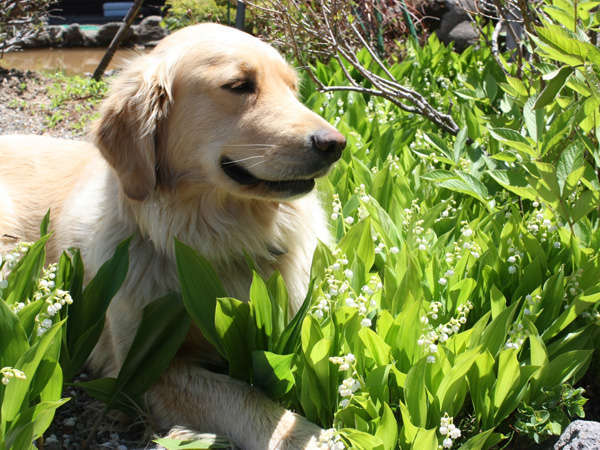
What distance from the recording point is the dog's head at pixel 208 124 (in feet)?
8.44

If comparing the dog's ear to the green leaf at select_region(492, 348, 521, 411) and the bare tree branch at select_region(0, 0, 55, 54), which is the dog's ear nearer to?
the green leaf at select_region(492, 348, 521, 411)

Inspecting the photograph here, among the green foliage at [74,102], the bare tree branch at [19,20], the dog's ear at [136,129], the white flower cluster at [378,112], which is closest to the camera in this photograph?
the dog's ear at [136,129]

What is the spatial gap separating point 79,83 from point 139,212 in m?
5.99

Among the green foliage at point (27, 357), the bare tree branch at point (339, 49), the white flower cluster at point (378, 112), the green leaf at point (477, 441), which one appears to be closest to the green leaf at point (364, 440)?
the green leaf at point (477, 441)

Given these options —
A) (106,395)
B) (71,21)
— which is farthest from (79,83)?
(71,21)

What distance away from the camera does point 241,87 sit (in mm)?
2682

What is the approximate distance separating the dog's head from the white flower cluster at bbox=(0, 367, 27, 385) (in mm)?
1032

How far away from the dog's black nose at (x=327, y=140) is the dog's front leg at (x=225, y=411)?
38.7 inches

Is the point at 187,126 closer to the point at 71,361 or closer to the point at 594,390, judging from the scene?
the point at 71,361

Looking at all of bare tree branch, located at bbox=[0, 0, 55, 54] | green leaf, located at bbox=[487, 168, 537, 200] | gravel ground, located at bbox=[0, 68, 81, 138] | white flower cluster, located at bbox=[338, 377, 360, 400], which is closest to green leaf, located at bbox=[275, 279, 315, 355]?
white flower cluster, located at bbox=[338, 377, 360, 400]

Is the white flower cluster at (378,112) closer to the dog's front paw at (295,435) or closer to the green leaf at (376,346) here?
the green leaf at (376,346)

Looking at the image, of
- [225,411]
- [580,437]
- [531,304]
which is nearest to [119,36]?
[225,411]

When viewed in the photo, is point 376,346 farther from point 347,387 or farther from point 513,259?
point 513,259

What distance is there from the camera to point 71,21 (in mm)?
18688
